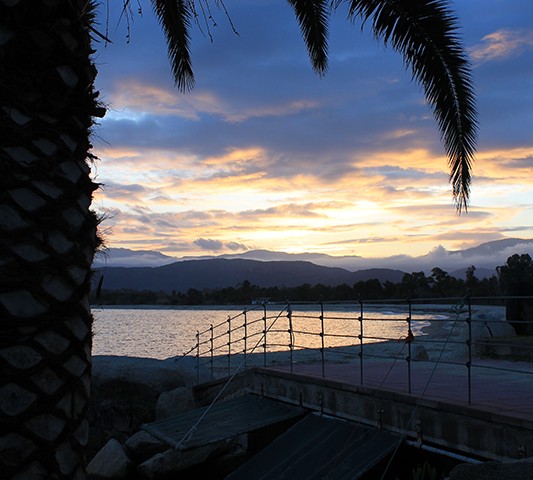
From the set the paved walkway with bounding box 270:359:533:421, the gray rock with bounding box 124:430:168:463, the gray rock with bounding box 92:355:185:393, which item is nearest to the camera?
the paved walkway with bounding box 270:359:533:421

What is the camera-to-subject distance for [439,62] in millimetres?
6523

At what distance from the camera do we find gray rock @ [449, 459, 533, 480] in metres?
3.41

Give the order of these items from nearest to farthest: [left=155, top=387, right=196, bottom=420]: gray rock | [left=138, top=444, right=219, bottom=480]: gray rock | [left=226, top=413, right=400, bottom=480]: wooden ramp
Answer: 1. [left=226, top=413, right=400, bottom=480]: wooden ramp
2. [left=138, top=444, right=219, bottom=480]: gray rock
3. [left=155, top=387, right=196, bottom=420]: gray rock

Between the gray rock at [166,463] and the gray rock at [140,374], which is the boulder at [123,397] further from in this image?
the gray rock at [166,463]

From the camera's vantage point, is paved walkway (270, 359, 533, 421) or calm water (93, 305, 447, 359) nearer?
paved walkway (270, 359, 533, 421)

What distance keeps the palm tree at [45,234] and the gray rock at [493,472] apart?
2.09 meters

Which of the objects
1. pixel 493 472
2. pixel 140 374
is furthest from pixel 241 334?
pixel 493 472

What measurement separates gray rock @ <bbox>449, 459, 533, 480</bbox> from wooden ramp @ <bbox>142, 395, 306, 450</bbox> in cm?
541

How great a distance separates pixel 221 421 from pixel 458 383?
3.60 m

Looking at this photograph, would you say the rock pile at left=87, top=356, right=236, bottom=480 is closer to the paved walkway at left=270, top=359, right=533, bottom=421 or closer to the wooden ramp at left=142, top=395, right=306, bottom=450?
the wooden ramp at left=142, top=395, right=306, bottom=450

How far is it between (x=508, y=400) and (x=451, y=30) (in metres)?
4.30

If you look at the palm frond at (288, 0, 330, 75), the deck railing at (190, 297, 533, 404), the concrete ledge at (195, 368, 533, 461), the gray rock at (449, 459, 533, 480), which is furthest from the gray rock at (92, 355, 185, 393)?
the gray rock at (449, 459, 533, 480)

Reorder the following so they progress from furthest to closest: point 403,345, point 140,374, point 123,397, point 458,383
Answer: point 140,374 → point 123,397 → point 403,345 → point 458,383

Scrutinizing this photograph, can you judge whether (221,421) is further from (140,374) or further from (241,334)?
(241,334)
